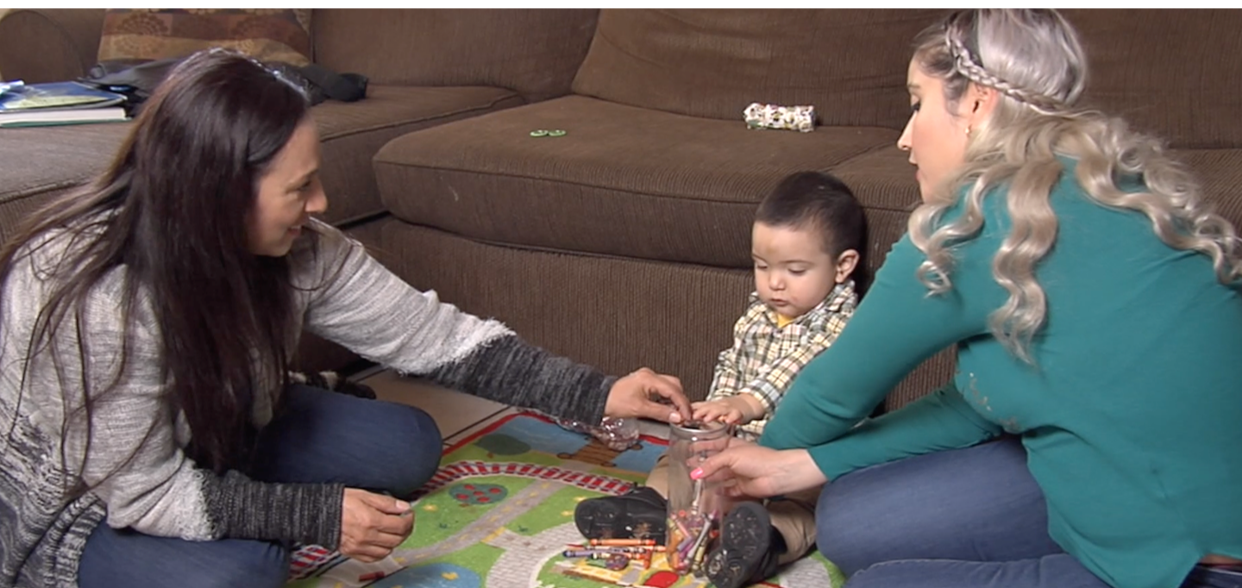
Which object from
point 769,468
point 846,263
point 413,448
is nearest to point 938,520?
point 769,468

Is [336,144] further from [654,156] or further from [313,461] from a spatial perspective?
[313,461]

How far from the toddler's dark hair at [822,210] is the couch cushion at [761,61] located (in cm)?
56

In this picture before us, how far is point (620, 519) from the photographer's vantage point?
1.63m

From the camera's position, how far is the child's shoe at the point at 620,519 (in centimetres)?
163

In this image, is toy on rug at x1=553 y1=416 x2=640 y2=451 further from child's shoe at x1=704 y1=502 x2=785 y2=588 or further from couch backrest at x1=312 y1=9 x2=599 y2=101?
couch backrest at x1=312 y1=9 x2=599 y2=101

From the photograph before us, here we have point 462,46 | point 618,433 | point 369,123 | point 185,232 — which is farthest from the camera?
point 462,46

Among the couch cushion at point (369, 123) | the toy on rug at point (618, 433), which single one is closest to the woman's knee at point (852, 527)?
the toy on rug at point (618, 433)

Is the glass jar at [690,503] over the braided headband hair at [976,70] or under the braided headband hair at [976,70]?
Answer: under

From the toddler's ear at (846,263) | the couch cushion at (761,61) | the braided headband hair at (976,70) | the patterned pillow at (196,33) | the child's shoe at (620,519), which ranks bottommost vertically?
the child's shoe at (620,519)

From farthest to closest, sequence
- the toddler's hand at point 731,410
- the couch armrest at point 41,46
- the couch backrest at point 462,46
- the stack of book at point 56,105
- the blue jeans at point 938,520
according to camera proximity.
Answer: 1. the couch backrest at point 462,46
2. the couch armrest at point 41,46
3. the stack of book at point 56,105
4. the toddler's hand at point 731,410
5. the blue jeans at point 938,520

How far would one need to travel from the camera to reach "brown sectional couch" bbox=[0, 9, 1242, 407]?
Result: 1.96m

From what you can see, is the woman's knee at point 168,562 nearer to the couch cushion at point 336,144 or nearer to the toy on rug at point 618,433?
the couch cushion at point 336,144

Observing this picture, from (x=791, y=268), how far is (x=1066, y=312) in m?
0.69

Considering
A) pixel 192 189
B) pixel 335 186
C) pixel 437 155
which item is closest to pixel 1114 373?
pixel 192 189
